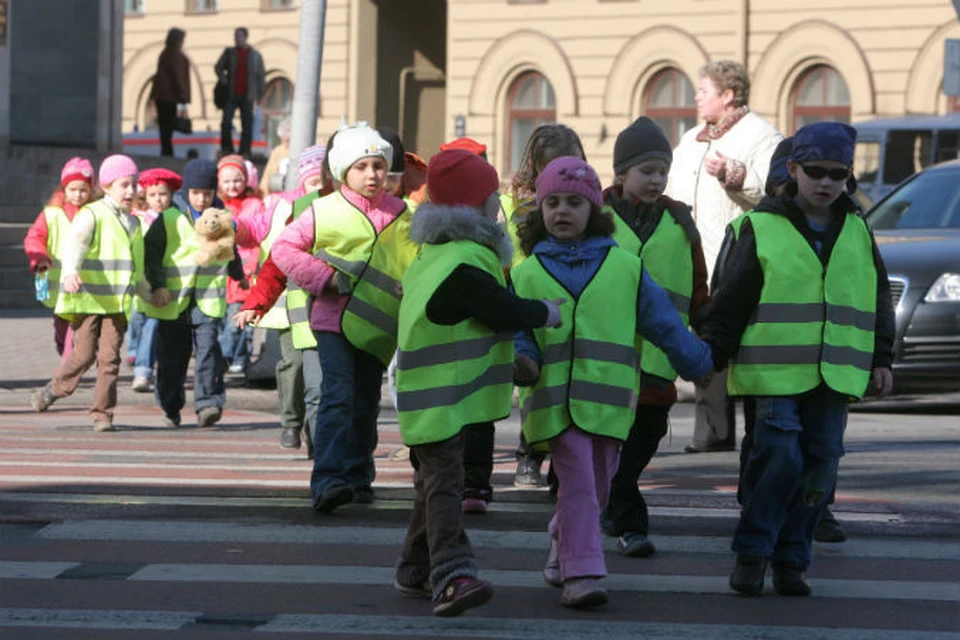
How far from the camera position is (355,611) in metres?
7.41

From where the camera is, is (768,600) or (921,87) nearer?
(768,600)

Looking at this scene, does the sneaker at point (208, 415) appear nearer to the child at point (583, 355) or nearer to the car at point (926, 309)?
the car at point (926, 309)

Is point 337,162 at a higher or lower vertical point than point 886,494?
higher

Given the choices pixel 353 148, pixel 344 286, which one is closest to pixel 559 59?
pixel 353 148

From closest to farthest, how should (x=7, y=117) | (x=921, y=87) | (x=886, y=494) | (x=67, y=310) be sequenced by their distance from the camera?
(x=886, y=494), (x=67, y=310), (x=7, y=117), (x=921, y=87)

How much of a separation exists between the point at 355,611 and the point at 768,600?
141 centimetres

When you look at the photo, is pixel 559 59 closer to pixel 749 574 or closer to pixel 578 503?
pixel 749 574

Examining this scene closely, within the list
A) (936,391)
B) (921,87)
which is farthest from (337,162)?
(921,87)

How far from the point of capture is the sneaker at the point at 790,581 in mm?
7793

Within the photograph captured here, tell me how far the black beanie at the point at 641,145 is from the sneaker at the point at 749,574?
1.87 metres

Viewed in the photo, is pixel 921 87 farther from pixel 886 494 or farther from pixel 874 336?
pixel 874 336

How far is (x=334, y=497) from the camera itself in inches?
374

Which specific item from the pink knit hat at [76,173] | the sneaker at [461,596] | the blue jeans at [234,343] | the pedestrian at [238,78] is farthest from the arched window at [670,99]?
the sneaker at [461,596]

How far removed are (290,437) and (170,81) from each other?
20.1m
